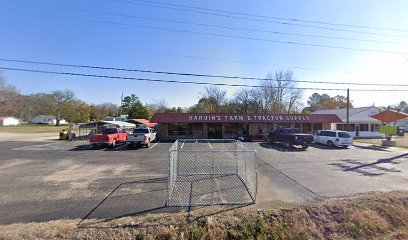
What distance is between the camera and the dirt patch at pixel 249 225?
560 centimetres

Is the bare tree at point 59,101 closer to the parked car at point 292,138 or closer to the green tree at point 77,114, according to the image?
the green tree at point 77,114

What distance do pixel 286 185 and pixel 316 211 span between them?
245cm

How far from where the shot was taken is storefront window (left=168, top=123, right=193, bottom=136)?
31.4m

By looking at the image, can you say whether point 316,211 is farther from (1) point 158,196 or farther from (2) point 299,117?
(2) point 299,117

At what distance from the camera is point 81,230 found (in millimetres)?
5594

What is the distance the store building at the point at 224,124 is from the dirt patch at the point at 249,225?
24.2 metres

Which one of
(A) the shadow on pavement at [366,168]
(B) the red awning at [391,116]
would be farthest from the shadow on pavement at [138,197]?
(B) the red awning at [391,116]

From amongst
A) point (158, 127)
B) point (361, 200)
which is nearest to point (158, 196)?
point (361, 200)

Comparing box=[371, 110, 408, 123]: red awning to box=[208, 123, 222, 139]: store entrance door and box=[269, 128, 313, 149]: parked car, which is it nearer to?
box=[269, 128, 313, 149]: parked car

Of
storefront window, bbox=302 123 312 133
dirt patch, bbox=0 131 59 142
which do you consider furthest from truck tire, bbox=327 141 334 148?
dirt patch, bbox=0 131 59 142

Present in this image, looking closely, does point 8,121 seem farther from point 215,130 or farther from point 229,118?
point 229,118

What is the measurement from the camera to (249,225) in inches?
244

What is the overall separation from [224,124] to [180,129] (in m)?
5.78

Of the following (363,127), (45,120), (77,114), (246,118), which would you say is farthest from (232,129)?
(45,120)
